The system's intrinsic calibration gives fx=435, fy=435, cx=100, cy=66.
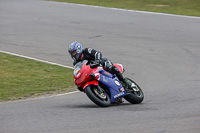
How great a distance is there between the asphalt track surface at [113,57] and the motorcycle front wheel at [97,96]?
0.63 feet

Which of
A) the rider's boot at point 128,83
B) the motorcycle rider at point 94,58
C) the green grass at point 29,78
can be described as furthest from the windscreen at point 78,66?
the green grass at point 29,78

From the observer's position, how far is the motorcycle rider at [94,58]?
30.9 ft

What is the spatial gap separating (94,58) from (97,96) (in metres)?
1.07

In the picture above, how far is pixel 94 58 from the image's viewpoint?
380 inches

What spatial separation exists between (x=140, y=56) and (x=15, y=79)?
16.3 ft

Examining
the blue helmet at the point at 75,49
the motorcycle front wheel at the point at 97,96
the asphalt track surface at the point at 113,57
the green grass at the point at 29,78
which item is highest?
the blue helmet at the point at 75,49

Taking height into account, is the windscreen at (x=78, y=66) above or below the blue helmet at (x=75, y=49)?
below

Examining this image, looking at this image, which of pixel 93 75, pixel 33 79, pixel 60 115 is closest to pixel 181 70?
pixel 33 79

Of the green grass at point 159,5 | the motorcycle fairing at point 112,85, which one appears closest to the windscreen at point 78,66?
the motorcycle fairing at point 112,85

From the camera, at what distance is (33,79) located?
547 inches

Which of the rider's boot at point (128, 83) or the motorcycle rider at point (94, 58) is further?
the rider's boot at point (128, 83)

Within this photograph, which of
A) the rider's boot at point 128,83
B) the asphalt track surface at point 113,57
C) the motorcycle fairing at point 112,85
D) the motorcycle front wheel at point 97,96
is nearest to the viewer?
the asphalt track surface at point 113,57

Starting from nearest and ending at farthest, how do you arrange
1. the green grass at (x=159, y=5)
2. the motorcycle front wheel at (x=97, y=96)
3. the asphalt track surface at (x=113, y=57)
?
the asphalt track surface at (x=113, y=57) → the motorcycle front wheel at (x=97, y=96) → the green grass at (x=159, y=5)

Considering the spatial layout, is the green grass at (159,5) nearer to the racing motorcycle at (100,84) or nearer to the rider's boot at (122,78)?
the rider's boot at (122,78)
